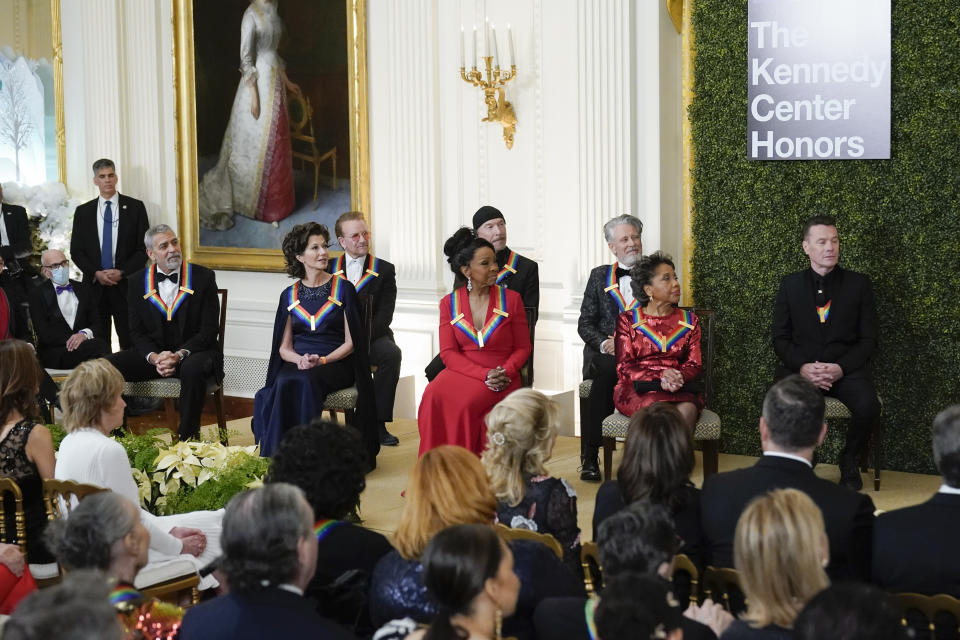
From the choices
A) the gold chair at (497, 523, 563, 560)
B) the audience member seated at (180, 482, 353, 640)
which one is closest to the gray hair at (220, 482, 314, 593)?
the audience member seated at (180, 482, 353, 640)

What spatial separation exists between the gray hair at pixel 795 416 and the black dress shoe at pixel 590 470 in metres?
3.27

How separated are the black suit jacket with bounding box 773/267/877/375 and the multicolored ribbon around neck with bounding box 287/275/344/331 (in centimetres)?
245

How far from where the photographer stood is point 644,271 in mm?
6211

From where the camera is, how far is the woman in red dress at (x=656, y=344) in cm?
621

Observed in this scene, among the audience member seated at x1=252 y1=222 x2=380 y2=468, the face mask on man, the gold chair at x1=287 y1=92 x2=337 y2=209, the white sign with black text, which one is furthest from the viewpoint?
the gold chair at x1=287 y1=92 x2=337 y2=209

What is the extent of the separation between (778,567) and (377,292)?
5514 millimetres

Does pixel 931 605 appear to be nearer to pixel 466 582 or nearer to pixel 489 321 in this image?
pixel 466 582

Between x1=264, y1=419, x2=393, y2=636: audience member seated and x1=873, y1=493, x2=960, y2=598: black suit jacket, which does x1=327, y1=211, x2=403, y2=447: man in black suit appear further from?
x1=873, y1=493, x2=960, y2=598: black suit jacket

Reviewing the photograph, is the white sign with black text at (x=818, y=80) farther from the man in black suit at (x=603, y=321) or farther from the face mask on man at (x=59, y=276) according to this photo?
the face mask on man at (x=59, y=276)

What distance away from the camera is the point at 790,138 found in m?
6.95

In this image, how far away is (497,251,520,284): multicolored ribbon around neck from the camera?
7.52 metres

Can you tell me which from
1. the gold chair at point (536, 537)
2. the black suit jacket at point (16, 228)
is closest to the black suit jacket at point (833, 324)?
the gold chair at point (536, 537)

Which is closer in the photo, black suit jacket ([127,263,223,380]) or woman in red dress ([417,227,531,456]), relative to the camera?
woman in red dress ([417,227,531,456])

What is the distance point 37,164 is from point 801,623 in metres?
10.1
